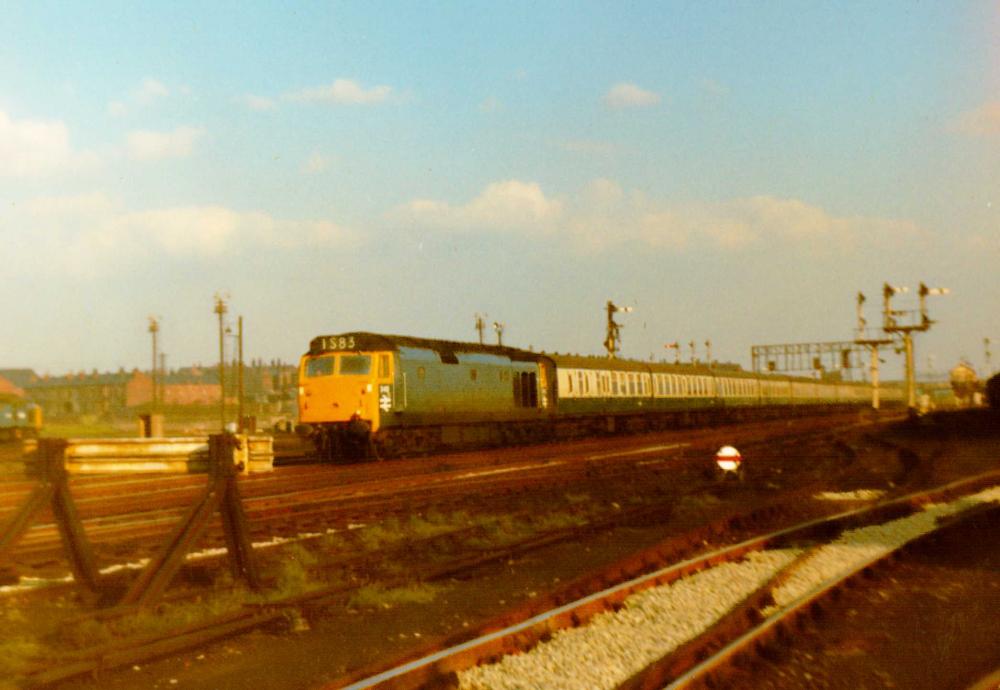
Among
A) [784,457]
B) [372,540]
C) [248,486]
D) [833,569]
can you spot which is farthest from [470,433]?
[833,569]

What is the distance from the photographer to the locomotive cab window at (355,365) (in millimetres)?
24266

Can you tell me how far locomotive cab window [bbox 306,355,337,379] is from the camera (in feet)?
82.4

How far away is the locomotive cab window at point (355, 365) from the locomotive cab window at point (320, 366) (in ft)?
1.40

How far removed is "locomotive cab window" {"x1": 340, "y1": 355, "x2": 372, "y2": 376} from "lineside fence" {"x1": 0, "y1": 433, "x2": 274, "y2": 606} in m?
14.8

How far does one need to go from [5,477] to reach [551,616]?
19642 millimetres

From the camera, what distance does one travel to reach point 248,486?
59.1ft

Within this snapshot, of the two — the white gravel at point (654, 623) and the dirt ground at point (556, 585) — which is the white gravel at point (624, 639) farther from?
the dirt ground at point (556, 585)

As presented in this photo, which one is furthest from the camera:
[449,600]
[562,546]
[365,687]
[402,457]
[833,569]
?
[402,457]

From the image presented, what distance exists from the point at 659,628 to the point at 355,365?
17906 millimetres

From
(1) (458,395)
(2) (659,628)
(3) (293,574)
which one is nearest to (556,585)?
(2) (659,628)

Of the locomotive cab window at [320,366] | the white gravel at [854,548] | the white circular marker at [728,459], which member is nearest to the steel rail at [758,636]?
the white gravel at [854,548]

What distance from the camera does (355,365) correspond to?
2450 cm

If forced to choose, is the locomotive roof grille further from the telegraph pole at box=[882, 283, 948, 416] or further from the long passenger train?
the telegraph pole at box=[882, 283, 948, 416]

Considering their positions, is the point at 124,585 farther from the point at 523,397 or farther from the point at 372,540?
the point at 523,397
